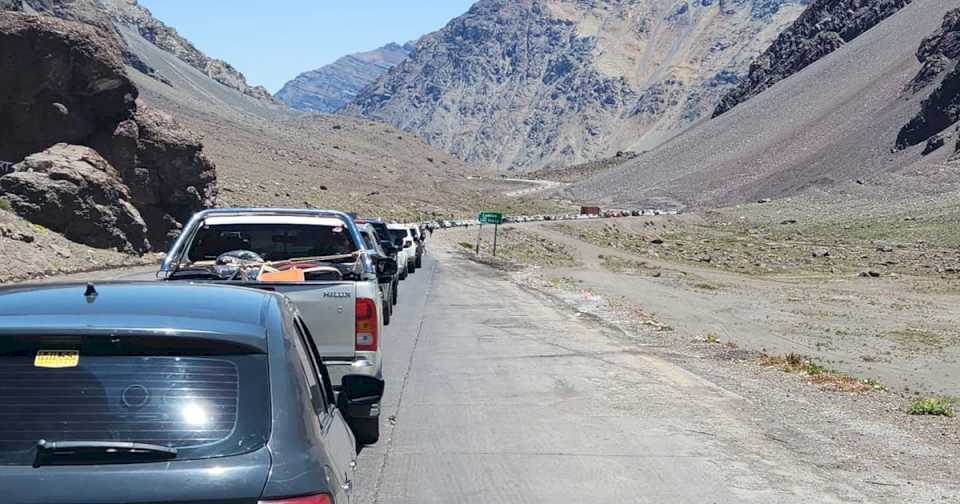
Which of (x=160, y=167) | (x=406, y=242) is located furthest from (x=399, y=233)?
(x=160, y=167)

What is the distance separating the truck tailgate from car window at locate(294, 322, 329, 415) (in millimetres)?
4133

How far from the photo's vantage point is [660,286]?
4269 centimetres

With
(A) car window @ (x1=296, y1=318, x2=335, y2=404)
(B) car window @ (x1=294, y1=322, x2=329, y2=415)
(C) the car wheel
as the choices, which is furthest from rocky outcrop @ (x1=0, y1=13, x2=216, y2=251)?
(B) car window @ (x1=294, y1=322, x2=329, y2=415)

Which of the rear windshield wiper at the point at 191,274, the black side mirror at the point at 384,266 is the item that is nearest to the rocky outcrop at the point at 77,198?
the black side mirror at the point at 384,266

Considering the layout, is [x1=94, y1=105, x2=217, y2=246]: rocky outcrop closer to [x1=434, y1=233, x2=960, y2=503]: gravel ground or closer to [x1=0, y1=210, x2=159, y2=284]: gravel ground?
[x1=0, y1=210, x2=159, y2=284]: gravel ground

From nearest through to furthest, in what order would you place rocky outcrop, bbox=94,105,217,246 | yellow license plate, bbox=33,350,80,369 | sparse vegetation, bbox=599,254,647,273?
1. yellow license plate, bbox=33,350,80,369
2. rocky outcrop, bbox=94,105,217,246
3. sparse vegetation, bbox=599,254,647,273

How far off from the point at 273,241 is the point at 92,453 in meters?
8.43

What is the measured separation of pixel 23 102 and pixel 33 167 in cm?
360

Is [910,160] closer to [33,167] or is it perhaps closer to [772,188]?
[772,188]

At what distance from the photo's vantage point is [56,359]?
360cm

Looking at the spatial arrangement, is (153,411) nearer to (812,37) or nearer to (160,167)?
(160,167)

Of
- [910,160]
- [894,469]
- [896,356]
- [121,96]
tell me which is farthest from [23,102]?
[910,160]

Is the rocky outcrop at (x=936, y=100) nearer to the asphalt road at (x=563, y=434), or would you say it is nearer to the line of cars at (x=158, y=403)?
the asphalt road at (x=563, y=434)

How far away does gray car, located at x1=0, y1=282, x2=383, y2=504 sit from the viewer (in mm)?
3359
